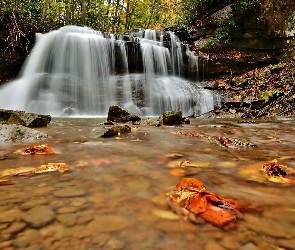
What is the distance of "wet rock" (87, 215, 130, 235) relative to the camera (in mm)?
954

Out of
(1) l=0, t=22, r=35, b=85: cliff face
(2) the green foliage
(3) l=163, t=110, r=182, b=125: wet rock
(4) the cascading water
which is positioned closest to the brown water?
(3) l=163, t=110, r=182, b=125: wet rock

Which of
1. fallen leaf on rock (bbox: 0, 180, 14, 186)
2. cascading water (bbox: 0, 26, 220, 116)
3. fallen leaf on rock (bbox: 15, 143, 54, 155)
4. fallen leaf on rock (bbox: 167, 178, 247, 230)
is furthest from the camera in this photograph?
cascading water (bbox: 0, 26, 220, 116)

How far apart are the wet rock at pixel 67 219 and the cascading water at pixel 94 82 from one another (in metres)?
9.86

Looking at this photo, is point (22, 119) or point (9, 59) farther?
point (9, 59)

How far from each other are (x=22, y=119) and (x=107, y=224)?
4867mm

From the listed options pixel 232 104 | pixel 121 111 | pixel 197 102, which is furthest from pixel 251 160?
pixel 197 102

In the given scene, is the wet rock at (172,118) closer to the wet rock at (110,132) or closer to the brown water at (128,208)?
the wet rock at (110,132)

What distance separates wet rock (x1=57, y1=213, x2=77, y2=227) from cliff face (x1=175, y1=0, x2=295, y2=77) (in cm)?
1419

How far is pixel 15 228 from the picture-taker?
0.94 meters

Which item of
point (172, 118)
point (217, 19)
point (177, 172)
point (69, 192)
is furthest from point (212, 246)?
point (217, 19)

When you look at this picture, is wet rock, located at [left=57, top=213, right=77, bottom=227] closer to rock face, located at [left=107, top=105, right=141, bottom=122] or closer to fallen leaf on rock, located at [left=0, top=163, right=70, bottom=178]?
fallen leaf on rock, located at [left=0, top=163, right=70, bottom=178]

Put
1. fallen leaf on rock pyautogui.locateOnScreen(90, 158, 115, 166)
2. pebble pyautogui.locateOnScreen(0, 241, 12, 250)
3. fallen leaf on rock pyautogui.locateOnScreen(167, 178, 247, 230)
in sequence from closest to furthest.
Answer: pebble pyautogui.locateOnScreen(0, 241, 12, 250) < fallen leaf on rock pyautogui.locateOnScreen(167, 178, 247, 230) < fallen leaf on rock pyautogui.locateOnScreen(90, 158, 115, 166)

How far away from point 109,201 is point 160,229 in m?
0.36

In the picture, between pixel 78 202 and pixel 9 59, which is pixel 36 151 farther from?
pixel 9 59
